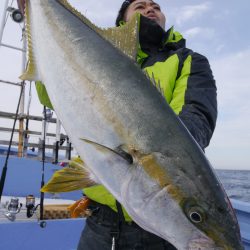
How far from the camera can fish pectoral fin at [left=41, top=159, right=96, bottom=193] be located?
1.43 metres

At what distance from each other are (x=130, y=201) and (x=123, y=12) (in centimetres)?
184

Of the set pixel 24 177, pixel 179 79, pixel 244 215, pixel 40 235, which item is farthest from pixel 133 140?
pixel 24 177

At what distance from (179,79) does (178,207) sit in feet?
3.36

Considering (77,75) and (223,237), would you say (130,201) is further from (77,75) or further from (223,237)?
(77,75)

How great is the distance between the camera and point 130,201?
4.22 feet

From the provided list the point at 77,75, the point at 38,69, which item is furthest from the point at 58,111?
the point at 38,69

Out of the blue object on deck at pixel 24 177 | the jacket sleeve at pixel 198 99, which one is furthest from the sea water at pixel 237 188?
the blue object on deck at pixel 24 177

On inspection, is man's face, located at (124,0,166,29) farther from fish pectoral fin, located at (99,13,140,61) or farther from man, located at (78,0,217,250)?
fish pectoral fin, located at (99,13,140,61)

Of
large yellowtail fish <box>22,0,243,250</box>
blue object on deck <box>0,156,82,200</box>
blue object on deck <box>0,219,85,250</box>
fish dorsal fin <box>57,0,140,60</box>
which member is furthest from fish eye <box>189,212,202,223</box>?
blue object on deck <box>0,156,82,200</box>

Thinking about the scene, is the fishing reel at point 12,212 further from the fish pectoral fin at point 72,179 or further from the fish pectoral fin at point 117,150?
the fish pectoral fin at point 117,150

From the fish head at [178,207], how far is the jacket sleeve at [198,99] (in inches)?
16.6

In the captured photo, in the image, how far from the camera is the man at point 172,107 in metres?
1.78

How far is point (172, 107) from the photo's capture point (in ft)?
6.18

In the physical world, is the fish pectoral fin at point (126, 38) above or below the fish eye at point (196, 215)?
above
